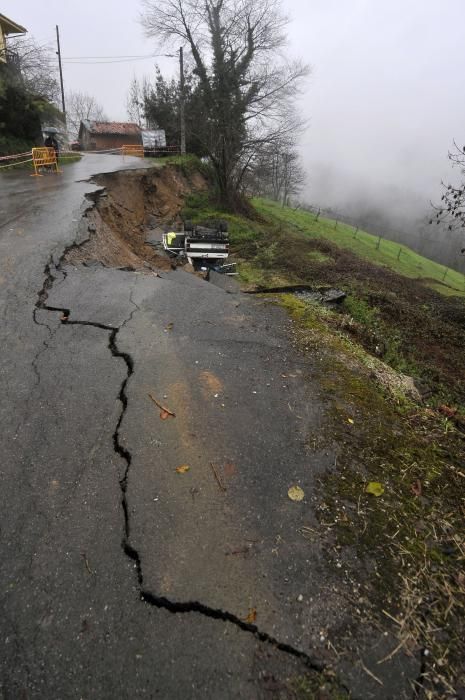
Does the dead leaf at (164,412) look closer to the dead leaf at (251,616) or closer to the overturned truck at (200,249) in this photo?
the dead leaf at (251,616)

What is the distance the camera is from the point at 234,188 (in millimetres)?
16250

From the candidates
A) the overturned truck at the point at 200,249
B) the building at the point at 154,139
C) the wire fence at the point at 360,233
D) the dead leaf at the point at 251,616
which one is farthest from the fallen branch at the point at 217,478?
the wire fence at the point at 360,233

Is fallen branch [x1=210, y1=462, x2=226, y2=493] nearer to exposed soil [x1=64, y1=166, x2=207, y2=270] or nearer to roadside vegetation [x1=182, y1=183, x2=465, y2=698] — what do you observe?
roadside vegetation [x1=182, y1=183, x2=465, y2=698]

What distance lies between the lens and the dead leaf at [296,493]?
2.43 metres

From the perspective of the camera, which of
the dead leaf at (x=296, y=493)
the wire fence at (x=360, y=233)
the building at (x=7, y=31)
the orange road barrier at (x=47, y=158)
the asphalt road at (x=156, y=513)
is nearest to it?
the asphalt road at (x=156, y=513)

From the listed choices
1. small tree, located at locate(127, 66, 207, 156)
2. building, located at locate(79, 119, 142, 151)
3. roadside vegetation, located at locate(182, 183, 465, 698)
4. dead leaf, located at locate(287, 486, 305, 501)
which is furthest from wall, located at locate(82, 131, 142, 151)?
dead leaf, located at locate(287, 486, 305, 501)

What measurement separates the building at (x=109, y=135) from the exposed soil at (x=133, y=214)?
29.3m

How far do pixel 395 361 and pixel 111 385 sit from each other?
4.14m

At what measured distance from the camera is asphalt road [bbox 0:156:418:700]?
169cm

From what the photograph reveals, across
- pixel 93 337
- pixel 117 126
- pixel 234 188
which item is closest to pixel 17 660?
pixel 93 337

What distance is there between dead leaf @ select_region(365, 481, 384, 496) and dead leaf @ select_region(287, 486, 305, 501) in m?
0.45

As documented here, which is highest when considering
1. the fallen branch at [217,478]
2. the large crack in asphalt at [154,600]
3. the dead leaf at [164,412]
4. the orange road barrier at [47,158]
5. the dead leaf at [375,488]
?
the orange road barrier at [47,158]

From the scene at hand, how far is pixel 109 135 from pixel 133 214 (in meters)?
38.0

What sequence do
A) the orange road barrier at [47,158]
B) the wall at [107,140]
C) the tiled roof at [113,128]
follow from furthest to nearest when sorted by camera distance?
the wall at [107,140] < the tiled roof at [113,128] < the orange road barrier at [47,158]
